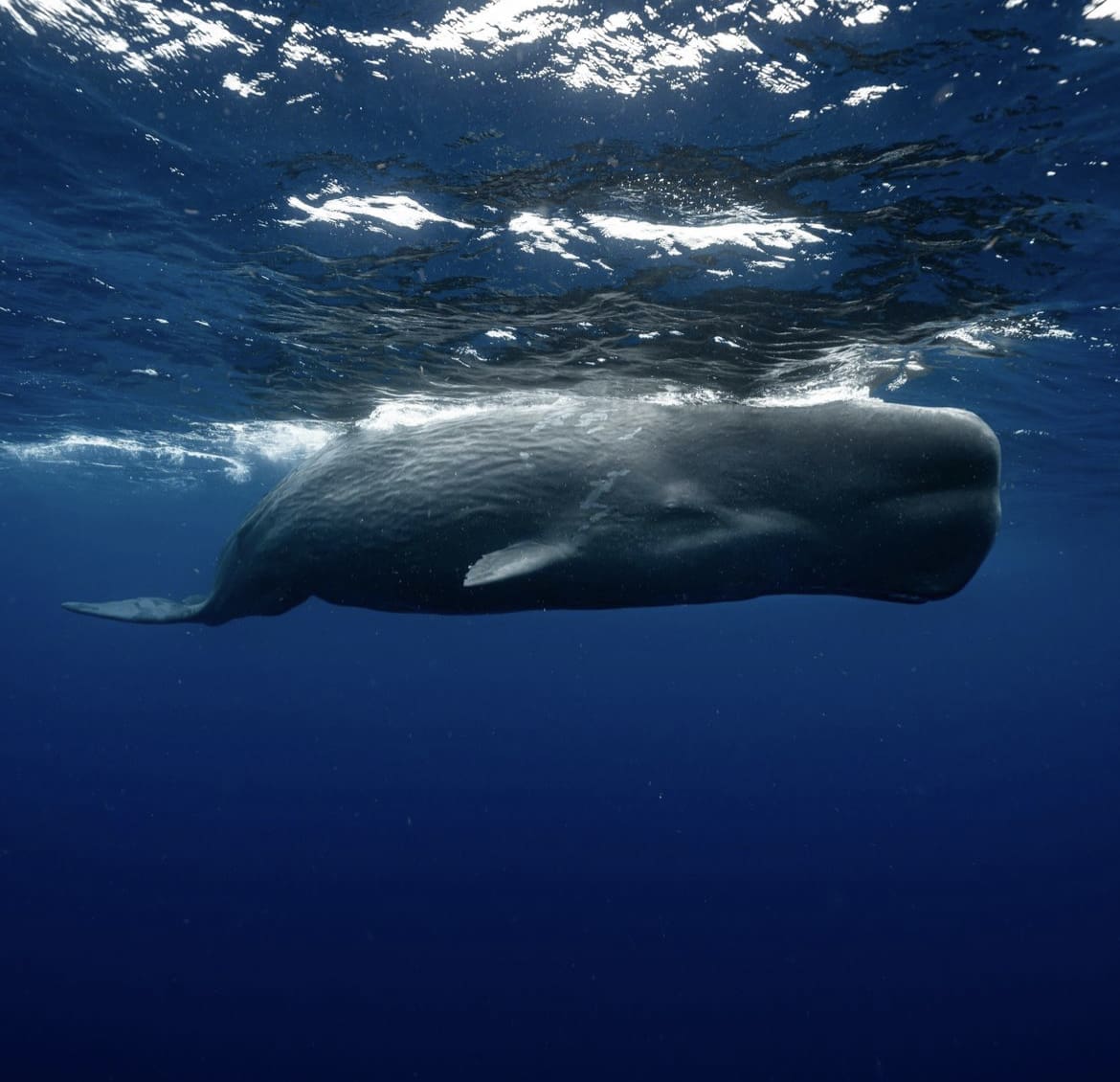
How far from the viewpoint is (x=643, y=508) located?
412cm

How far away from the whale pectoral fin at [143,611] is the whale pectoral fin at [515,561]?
13.6 ft

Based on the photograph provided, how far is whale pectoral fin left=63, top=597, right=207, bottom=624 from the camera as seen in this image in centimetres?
696

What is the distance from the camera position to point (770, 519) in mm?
3846

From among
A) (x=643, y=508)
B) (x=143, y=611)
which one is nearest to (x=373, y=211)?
(x=143, y=611)

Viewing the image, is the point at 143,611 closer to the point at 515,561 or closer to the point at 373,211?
the point at 373,211

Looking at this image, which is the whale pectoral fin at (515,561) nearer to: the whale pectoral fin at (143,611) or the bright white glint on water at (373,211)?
the whale pectoral fin at (143,611)

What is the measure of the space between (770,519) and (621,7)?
390cm

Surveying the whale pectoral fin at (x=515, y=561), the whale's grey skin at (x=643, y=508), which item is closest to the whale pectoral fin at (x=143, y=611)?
the whale's grey skin at (x=643, y=508)

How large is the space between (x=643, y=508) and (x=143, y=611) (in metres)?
5.64

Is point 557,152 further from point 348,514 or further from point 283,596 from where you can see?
point 283,596

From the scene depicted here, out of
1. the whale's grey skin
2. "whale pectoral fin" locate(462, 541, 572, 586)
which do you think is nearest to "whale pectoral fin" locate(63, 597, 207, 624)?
the whale's grey skin

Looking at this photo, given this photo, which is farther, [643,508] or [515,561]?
[643,508]

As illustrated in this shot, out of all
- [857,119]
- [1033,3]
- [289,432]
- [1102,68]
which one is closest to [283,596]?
[857,119]

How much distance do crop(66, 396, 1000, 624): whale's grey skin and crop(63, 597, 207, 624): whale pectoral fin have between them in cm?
225
